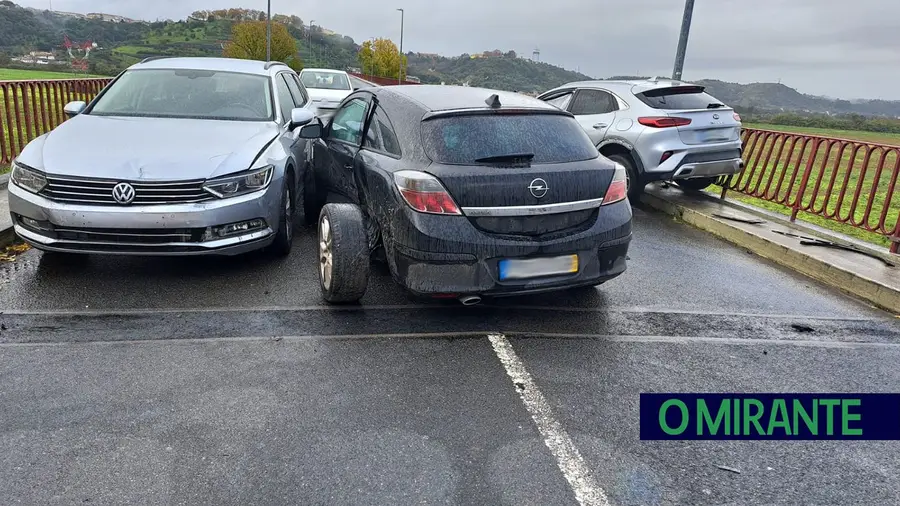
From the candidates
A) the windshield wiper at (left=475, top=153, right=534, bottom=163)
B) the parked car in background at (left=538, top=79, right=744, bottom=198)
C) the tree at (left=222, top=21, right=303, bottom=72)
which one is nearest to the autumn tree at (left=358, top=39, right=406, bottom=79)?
the tree at (left=222, top=21, right=303, bottom=72)

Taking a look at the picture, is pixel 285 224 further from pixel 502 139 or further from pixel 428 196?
pixel 502 139

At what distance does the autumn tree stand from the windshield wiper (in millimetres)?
80571

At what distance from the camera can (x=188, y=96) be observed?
6227mm

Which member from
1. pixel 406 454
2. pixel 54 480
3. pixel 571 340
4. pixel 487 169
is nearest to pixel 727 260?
pixel 571 340

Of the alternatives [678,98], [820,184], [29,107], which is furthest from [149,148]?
[820,184]

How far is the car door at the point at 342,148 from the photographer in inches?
206

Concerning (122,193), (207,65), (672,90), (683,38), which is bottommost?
(122,193)

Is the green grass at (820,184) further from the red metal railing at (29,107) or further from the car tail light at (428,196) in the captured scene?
the red metal railing at (29,107)

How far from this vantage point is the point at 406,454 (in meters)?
2.89

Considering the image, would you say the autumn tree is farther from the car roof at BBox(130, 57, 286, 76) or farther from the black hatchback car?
the black hatchback car

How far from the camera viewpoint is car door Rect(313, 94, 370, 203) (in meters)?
5.22

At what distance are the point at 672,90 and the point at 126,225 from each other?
697cm

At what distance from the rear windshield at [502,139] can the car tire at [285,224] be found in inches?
70.8

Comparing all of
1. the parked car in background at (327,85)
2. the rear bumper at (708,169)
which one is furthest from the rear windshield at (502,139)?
the parked car in background at (327,85)
